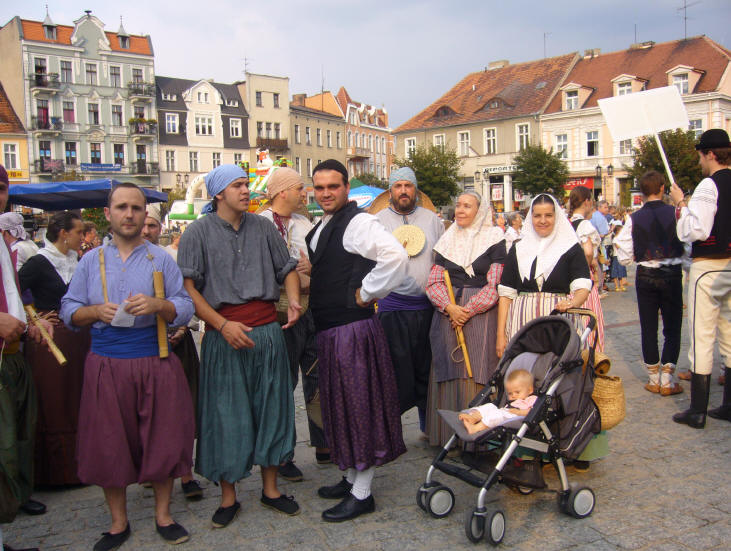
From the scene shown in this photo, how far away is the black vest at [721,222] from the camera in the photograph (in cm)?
471

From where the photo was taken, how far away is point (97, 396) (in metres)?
3.29

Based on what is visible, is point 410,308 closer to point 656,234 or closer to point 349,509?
point 349,509

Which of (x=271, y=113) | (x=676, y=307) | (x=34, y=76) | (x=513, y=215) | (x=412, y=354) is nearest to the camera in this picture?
(x=412, y=354)

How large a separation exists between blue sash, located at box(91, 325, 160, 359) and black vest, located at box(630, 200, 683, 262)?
4.54m

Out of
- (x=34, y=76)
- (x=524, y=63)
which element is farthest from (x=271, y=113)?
(x=524, y=63)

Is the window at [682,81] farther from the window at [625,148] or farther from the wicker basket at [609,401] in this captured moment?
the wicker basket at [609,401]

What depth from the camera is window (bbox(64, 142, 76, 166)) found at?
4725 centimetres

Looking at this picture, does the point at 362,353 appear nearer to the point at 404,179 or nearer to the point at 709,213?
the point at 404,179

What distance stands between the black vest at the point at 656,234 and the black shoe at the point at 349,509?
3709 millimetres

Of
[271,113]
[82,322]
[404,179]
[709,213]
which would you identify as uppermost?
[271,113]

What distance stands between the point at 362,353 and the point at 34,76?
167 feet

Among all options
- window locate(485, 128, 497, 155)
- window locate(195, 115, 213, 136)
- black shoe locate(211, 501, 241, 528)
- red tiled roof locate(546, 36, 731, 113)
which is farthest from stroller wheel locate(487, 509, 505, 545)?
window locate(195, 115, 213, 136)

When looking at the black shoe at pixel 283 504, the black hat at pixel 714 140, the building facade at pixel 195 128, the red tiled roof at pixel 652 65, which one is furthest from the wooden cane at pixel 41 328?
the building facade at pixel 195 128

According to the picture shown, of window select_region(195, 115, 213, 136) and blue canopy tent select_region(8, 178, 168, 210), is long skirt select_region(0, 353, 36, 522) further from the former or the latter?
window select_region(195, 115, 213, 136)
